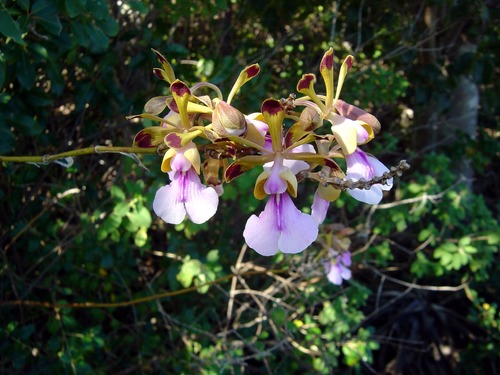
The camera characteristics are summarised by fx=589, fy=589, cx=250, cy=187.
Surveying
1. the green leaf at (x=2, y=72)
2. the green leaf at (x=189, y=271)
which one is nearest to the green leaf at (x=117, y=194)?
the green leaf at (x=189, y=271)

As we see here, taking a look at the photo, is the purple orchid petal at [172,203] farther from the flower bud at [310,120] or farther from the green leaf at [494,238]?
the green leaf at [494,238]

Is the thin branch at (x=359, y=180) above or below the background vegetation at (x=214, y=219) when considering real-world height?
above

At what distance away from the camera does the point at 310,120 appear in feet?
2.72

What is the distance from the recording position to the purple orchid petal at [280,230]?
0.85m

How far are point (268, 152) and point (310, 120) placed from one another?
0.09 metres

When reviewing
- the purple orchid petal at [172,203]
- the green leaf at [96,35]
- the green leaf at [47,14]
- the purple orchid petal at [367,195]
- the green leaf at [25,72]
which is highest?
the green leaf at [47,14]

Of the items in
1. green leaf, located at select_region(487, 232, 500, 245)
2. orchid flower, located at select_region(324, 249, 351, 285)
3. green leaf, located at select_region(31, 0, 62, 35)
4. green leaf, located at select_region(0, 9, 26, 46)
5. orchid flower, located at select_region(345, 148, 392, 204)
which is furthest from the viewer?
green leaf, located at select_region(487, 232, 500, 245)

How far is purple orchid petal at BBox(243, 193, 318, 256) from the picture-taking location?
0.85 meters

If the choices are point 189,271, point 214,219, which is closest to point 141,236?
point 189,271

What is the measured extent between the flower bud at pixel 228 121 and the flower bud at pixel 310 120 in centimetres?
8

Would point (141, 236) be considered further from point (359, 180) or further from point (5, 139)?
point (359, 180)

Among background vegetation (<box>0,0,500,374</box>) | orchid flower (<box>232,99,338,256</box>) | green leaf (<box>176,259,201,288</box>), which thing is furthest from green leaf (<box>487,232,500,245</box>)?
orchid flower (<box>232,99,338,256</box>)

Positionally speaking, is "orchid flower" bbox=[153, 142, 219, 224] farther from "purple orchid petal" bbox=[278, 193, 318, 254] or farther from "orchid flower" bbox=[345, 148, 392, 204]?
"orchid flower" bbox=[345, 148, 392, 204]

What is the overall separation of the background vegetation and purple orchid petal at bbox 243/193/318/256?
78 cm
